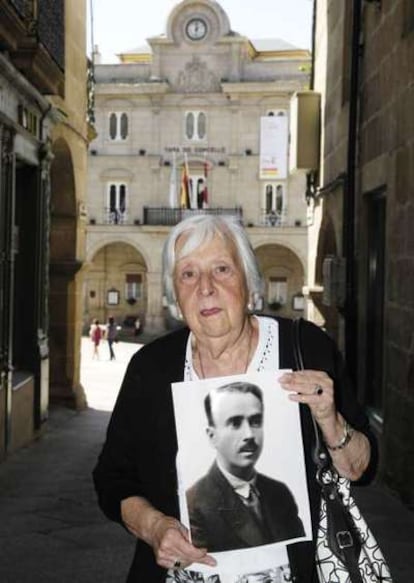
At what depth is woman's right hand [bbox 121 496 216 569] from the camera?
2.35 meters

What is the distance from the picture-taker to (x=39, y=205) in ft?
38.0

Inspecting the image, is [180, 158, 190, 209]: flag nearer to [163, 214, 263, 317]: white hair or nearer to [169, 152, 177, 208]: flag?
[169, 152, 177, 208]: flag

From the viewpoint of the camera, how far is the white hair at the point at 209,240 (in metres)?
2.60

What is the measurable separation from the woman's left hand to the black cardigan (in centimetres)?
9

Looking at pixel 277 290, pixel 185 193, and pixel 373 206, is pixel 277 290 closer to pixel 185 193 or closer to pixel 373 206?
pixel 185 193

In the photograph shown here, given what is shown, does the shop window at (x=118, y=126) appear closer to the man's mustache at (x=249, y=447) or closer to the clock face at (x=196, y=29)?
the clock face at (x=196, y=29)

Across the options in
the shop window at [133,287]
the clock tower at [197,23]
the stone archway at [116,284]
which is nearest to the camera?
the clock tower at [197,23]

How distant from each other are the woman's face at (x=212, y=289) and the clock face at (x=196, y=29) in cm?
3857

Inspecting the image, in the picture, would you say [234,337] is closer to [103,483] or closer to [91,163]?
[103,483]

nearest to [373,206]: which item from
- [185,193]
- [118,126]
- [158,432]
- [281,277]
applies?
[158,432]

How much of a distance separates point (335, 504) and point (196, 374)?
0.53m

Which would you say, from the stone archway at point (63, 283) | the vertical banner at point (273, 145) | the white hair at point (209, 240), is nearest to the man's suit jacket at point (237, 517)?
the white hair at point (209, 240)

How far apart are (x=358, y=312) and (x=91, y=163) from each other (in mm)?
31233

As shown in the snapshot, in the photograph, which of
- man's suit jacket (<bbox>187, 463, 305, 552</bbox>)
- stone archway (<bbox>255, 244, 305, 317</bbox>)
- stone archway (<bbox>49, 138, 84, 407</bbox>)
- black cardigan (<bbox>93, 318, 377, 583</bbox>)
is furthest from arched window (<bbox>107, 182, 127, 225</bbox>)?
man's suit jacket (<bbox>187, 463, 305, 552</bbox>)
